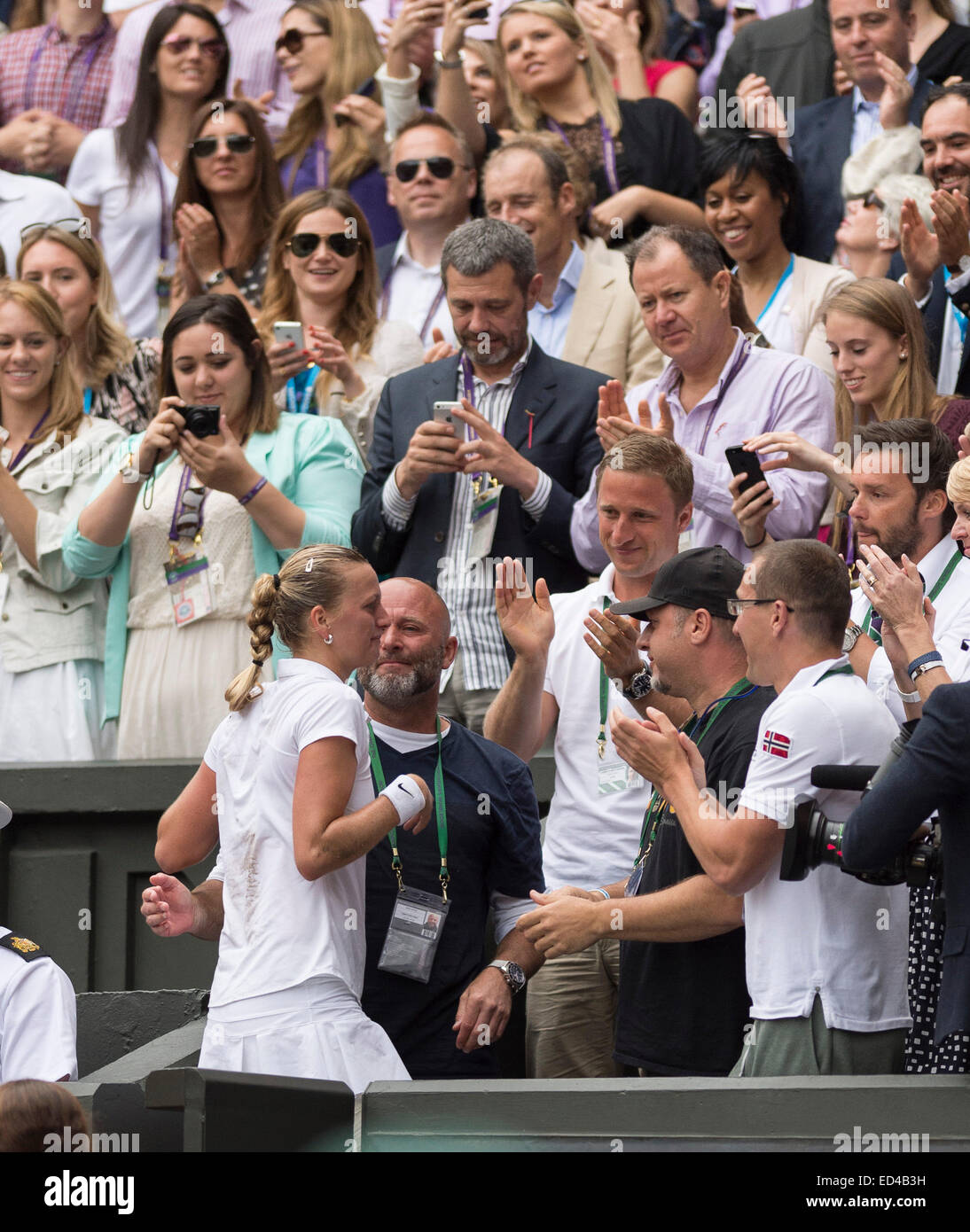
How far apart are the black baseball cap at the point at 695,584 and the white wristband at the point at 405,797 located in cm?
88

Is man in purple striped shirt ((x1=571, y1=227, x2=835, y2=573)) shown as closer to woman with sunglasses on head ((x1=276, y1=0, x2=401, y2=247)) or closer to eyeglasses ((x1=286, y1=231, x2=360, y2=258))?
eyeglasses ((x1=286, y1=231, x2=360, y2=258))

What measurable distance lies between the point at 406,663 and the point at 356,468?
83.7 inches

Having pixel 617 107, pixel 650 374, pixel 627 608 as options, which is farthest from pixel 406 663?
pixel 617 107

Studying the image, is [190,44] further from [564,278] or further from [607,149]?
[564,278]

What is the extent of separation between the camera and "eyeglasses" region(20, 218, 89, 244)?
817cm

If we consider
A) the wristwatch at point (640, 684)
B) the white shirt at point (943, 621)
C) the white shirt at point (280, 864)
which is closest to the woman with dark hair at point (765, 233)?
the white shirt at point (943, 621)

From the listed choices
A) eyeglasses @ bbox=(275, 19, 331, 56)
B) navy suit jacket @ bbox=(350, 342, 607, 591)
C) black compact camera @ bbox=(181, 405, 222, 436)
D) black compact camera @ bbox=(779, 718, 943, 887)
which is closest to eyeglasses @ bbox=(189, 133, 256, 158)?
eyeglasses @ bbox=(275, 19, 331, 56)

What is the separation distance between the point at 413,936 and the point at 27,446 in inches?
133

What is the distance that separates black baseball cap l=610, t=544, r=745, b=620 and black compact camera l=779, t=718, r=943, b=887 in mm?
821

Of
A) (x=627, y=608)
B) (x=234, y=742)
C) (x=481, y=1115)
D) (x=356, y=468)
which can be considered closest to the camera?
(x=481, y=1115)

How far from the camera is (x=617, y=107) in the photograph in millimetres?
8633

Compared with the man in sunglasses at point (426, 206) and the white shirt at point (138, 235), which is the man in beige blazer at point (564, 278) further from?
the white shirt at point (138, 235)
